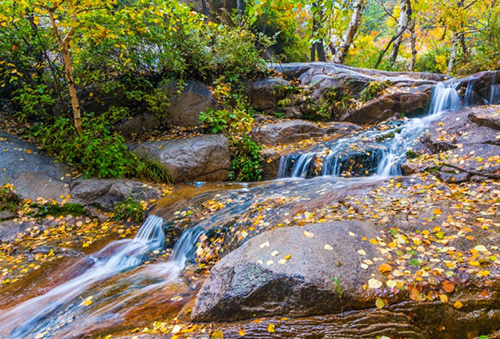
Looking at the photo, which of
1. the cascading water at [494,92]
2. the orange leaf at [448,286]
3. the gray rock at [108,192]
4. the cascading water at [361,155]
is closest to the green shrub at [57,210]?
the gray rock at [108,192]

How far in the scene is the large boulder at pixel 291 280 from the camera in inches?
92.1

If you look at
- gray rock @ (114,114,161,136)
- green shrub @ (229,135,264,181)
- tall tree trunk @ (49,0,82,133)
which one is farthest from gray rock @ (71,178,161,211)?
gray rock @ (114,114,161,136)

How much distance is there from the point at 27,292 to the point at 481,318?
17.3ft

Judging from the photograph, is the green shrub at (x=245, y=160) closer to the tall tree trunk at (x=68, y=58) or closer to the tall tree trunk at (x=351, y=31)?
the tall tree trunk at (x=68, y=58)

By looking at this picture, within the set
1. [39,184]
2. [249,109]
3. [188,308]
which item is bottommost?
[188,308]

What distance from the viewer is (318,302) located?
2326mm

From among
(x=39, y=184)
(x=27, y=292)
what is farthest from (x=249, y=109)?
(x=27, y=292)

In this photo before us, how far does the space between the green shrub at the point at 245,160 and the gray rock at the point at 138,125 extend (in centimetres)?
279

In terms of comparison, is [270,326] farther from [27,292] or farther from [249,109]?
[249,109]

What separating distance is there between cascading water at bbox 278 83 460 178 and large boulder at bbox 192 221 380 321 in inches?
Answer: 152

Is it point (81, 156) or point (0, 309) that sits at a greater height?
point (81, 156)

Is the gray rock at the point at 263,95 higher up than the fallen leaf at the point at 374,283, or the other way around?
the gray rock at the point at 263,95

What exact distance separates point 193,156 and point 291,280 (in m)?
5.32

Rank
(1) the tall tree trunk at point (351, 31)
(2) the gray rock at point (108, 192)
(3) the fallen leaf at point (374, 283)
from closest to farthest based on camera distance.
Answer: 1. (3) the fallen leaf at point (374, 283)
2. (2) the gray rock at point (108, 192)
3. (1) the tall tree trunk at point (351, 31)
